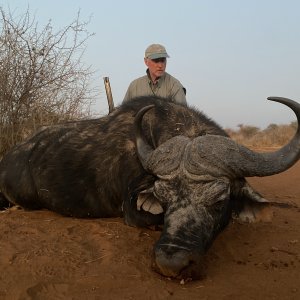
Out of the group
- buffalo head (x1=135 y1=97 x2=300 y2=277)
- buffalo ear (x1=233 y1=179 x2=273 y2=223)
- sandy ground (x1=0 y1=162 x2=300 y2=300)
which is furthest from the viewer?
buffalo ear (x1=233 y1=179 x2=273 y2=223)

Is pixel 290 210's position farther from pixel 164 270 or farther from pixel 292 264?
pixel 164 270

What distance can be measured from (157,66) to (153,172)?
4.30 meters

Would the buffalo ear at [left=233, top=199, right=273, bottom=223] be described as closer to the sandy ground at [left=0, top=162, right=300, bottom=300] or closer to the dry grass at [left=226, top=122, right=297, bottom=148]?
the sandy ground at [left=0, top=162, right=300, bottom=300]

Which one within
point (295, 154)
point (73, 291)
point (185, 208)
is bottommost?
point (73, 291)

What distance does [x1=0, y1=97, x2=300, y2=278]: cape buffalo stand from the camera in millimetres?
3971

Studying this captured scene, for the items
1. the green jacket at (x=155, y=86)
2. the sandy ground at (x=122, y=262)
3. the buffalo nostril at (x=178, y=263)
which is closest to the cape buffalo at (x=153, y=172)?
the buffalo nostril at (x=178, y=263)

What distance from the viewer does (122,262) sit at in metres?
4.06

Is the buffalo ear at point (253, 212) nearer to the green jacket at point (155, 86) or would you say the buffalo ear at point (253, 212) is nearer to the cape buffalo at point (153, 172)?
the cape buffalo at point (153, 172)

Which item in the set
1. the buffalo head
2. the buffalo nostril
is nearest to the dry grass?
the buffalo head

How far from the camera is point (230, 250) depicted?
4.53 metres

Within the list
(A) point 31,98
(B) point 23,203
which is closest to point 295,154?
(B) point 23,203

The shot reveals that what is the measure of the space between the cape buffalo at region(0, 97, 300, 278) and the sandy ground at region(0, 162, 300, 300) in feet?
0.67

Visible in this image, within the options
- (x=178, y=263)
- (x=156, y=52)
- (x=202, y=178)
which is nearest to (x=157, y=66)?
(x=156, y=52)

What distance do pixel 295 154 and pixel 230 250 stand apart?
3.60ft
